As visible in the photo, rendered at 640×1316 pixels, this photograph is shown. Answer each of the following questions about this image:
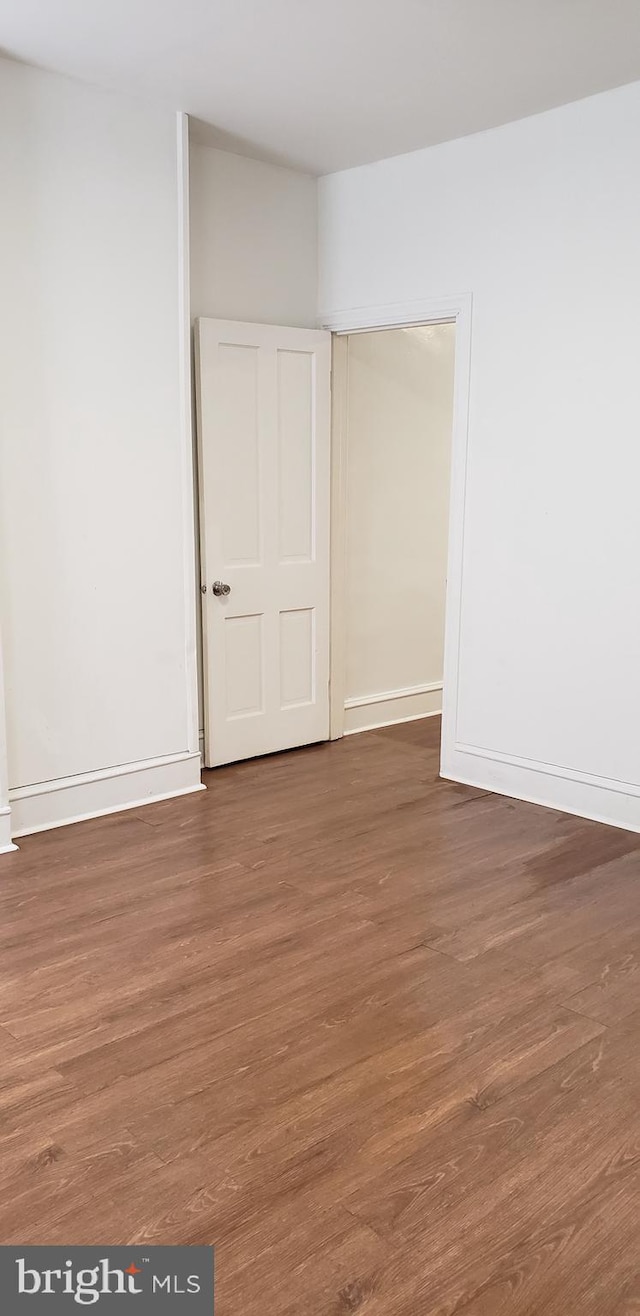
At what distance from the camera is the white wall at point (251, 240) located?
175 inches

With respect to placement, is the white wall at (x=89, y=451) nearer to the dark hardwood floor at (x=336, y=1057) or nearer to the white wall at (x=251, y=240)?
the white wall at (x=251, y=240)

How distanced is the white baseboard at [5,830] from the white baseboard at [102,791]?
0.11m

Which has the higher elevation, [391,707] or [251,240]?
[251,240]

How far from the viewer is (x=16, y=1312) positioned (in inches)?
68.4

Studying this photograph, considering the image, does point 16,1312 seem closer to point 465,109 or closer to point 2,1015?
Answer: point 2,1015

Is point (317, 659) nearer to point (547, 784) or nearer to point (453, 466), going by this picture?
point (453, 466)

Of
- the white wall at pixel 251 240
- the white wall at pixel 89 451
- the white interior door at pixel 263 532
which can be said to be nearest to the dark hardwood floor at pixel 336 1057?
the white wall at pixel 89 451

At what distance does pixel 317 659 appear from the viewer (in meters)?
5.18

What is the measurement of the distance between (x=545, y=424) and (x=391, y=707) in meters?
2.12

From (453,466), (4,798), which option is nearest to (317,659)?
(453,466)

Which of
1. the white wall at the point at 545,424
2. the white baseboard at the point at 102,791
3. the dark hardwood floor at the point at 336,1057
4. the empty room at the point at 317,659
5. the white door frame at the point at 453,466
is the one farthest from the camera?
the white door frame at the point at 453,466

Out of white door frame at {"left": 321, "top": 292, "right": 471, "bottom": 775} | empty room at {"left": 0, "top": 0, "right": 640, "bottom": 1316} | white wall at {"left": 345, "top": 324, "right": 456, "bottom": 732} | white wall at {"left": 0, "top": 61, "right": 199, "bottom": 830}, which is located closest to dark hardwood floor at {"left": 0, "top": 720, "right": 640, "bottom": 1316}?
empty room at {"left": 0, "top": 0, "right": 640, "bottom": 1316}

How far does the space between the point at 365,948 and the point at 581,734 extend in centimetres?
159

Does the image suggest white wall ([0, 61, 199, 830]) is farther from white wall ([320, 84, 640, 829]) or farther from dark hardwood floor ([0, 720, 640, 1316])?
white wall ([320, 84, 640, 829])
